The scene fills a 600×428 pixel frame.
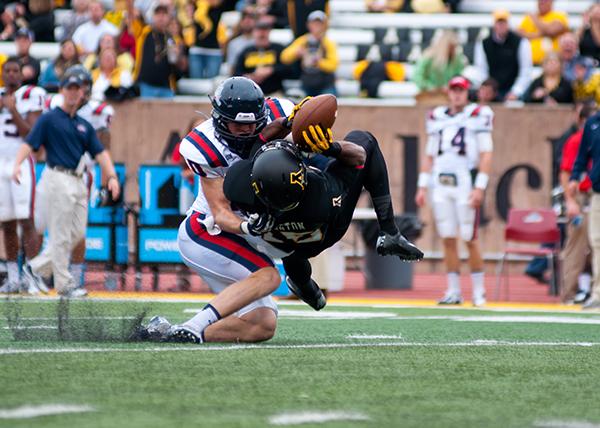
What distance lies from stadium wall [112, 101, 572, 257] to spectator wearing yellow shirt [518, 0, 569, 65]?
2.36 m

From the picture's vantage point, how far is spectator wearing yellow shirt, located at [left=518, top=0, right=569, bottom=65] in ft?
54.7

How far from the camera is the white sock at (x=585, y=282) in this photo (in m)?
12.4

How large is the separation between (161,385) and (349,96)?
1221cm

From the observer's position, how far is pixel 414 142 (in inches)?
582

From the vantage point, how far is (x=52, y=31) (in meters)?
18.5

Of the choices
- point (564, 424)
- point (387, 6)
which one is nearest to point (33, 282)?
point (564, 424)

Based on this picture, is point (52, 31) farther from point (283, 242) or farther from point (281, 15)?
point (283, 242)

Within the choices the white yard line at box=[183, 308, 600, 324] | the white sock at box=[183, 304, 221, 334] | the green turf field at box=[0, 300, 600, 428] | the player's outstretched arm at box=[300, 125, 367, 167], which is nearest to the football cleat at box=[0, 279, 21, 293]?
the white yard line at box=[183, 308, 600, 324]

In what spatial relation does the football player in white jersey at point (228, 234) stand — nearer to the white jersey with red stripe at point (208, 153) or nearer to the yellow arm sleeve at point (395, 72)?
the white jersey with red stripe at point (208, 153)

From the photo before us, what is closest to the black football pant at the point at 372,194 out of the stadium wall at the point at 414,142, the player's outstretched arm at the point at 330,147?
the player's outstretched arm at the point at 330,147

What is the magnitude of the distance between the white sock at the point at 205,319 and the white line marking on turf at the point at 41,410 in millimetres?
2243

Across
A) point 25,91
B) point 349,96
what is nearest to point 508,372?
point 25,91

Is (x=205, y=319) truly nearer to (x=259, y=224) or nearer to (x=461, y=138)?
(x=259, y=224)

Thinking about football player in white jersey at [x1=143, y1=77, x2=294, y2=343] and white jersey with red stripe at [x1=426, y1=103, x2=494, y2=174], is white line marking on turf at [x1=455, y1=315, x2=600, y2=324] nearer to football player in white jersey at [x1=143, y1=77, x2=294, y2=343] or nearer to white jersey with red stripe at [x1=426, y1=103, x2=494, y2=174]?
white jersey with red stripe at [x1=426, y1=103, x2=494, y2=174]
